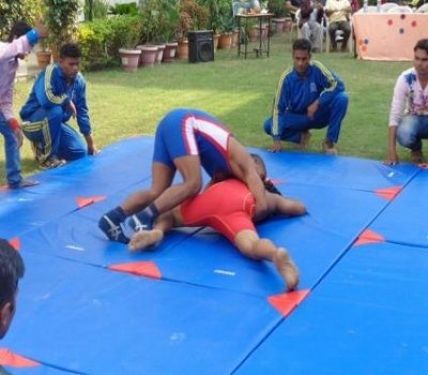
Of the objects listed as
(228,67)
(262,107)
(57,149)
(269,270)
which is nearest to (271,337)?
(269,270)

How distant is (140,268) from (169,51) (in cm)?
900

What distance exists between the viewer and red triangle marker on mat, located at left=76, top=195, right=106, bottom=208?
15.5ft

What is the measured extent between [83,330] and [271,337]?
0.80 metres

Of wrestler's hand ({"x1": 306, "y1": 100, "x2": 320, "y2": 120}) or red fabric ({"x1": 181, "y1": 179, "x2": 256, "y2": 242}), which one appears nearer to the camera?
red fabric ({"x1": 181, "y1": 179, "x2": 256, "y2": 242})

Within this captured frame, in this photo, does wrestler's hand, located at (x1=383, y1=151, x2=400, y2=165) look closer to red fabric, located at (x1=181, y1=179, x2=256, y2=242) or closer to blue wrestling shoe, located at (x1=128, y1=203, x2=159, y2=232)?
red fabric, located at (x1=181, y1=179, x2=256, y2=242)

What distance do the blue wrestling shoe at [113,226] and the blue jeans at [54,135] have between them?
72.0 inches

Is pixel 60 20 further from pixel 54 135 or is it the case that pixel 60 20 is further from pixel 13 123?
pixel 13 123

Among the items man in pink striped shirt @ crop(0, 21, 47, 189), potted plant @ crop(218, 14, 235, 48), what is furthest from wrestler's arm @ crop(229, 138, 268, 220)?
potted plant @ crop(218, 14, 235, 48)

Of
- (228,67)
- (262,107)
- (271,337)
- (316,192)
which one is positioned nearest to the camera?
(271,337)

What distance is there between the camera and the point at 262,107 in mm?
8086

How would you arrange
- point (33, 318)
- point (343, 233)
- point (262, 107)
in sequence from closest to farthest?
point (33, 318), point (343, 233), point (262, 107)

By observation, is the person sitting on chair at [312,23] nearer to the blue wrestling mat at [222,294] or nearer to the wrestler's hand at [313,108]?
the wrestler's hand at [313,108]

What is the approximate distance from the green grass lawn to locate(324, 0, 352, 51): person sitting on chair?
0.79 meters

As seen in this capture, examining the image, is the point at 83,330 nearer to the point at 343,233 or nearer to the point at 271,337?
the point at 271,337
